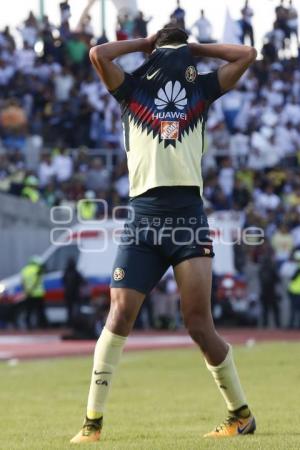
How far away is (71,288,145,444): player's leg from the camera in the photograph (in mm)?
7480

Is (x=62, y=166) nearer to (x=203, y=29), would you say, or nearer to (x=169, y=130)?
(x=203, y=29)

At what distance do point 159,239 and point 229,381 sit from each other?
3.23ft

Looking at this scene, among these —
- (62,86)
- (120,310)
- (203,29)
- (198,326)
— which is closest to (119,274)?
(120,310)

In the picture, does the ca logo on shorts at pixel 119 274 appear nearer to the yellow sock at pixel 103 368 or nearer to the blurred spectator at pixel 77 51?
the yellow sock at pixel 103 368

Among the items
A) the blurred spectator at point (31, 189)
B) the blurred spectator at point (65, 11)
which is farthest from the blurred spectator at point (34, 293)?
the blurred spectator at point (65, 11)

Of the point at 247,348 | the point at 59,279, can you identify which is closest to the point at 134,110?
the point at 247,348

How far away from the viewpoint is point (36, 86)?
30922 mm

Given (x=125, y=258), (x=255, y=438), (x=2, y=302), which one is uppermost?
(x=125, y=258)

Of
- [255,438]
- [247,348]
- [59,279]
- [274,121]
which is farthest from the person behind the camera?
[274,121]

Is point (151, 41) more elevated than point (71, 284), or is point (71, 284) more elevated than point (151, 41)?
point (151, 41)

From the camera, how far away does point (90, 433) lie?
7508mm

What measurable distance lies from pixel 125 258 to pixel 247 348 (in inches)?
491

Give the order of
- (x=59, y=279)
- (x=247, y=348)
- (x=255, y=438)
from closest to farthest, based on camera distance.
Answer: (x=255, y=438)
(x=247, y=348)
(x=59, y=279)

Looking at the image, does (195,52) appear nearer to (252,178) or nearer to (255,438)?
(255,438)
